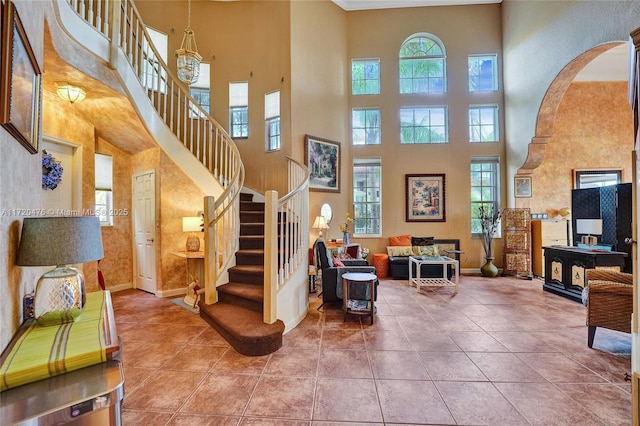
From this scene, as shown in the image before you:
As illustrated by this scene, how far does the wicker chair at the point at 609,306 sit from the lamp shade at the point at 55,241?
168 inches

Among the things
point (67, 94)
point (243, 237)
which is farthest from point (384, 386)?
point (67, 94)

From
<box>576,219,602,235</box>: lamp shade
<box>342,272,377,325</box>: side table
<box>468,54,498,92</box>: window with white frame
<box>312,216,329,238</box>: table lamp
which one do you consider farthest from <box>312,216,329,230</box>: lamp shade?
<box>468,54,498,92</box>: window with white frame

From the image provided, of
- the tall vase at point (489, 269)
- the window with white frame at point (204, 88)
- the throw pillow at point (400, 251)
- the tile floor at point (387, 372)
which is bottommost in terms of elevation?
the tile floor at point (387, 372)

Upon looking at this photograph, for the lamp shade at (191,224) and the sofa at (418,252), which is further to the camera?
the sofa at (418,252)

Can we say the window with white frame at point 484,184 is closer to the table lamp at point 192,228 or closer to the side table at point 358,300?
the side table at point 358,300

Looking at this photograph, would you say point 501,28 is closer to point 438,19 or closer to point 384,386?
point 438,19

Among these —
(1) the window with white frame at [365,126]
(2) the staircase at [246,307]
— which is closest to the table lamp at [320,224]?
(2) the staircase at [246,307]

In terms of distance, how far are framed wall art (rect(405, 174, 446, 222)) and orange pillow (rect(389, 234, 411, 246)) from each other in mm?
464

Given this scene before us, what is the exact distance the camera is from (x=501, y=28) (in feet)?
21.2

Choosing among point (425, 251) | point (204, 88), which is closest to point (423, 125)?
point (425, 251)

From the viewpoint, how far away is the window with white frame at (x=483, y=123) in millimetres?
6582

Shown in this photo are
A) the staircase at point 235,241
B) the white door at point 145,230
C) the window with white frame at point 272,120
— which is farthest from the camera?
the window with white frame at point 272,120

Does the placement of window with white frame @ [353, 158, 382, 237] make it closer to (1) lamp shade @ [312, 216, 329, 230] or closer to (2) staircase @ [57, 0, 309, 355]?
→ (1) lamp shade @ [312, 216, 329, 230]

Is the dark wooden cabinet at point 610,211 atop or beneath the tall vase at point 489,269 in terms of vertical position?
atop
